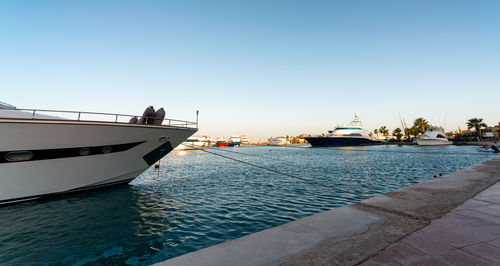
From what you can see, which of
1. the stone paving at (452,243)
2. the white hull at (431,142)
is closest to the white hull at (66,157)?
the stone paving at (452,243)

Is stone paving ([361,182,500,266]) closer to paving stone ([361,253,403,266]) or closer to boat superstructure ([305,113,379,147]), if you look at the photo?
paving stone ([361,253,403,266])

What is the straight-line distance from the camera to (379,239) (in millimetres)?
3016

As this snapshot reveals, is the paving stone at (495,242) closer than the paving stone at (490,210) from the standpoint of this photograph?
Yes

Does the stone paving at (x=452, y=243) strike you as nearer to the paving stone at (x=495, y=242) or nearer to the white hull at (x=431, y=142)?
the paving stone at (x=495, y=242)

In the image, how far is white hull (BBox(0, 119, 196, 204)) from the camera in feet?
24.1

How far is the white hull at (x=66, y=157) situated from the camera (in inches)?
289

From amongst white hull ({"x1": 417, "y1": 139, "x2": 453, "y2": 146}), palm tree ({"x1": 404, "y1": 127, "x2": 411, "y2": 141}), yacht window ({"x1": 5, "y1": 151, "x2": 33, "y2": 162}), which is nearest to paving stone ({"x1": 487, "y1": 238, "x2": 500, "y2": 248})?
yacht window ({"x1": 5, "y1": 151, "x2": 33, "y2": 162})

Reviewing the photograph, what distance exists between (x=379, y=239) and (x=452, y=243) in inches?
34.5

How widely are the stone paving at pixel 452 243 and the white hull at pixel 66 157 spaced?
32.5 feet

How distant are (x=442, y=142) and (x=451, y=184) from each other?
88211mm

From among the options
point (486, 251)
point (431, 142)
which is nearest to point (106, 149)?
point (486, 251)

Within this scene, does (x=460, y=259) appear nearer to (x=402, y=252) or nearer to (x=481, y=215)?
(x=402, y=252)

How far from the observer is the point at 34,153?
7676 millimetres

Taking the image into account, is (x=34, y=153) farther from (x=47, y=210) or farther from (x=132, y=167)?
(x=132, y=167)
